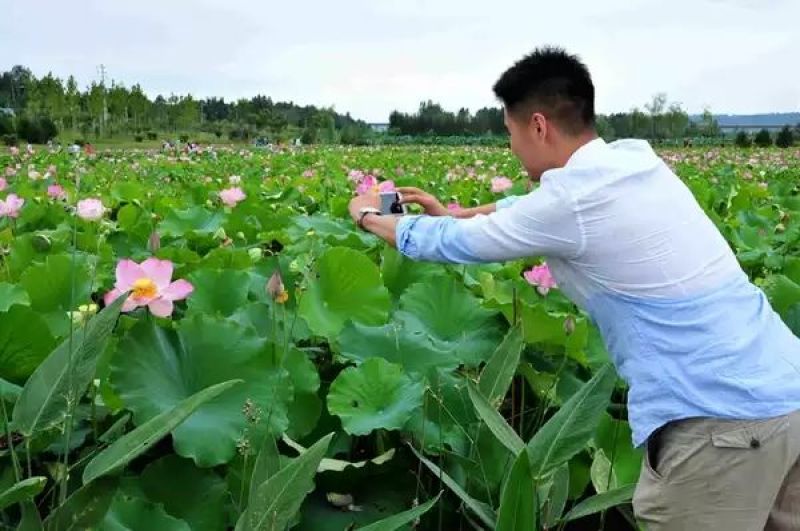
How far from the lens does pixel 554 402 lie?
172cm

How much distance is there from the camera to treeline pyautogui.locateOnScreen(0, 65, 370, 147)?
26.7 metres

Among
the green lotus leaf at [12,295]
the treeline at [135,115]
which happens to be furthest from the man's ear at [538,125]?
the treeline at [135,115]

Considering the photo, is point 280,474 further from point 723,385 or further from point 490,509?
point 723,385

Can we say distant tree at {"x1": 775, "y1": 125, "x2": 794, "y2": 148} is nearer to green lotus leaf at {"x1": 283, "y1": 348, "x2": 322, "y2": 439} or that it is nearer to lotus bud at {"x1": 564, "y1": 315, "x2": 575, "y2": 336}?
lotus bud at {"x1": 564, "y1": 315, "x2": 575, "y2": 336}

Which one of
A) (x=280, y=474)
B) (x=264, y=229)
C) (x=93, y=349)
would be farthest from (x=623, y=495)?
(x=264, y=229)

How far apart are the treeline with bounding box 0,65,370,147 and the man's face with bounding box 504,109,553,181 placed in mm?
21445

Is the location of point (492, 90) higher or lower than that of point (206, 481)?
higher

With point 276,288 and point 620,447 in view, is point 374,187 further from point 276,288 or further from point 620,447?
point 620,447

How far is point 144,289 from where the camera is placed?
4.28 ft

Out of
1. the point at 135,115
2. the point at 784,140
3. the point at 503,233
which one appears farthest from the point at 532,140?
the point at 135,115

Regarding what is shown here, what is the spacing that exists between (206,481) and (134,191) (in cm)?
306

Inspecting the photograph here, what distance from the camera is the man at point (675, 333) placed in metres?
1.35

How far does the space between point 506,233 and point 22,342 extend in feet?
2.50

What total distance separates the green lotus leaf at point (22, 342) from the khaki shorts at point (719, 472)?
95cm
